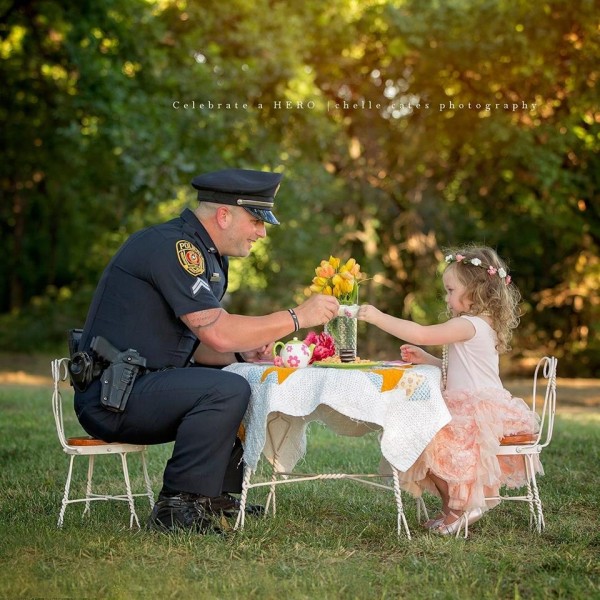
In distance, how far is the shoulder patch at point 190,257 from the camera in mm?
4944

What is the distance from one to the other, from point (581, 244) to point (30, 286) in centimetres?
1446

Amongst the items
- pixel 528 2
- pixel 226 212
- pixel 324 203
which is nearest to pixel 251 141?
pixel 324 203

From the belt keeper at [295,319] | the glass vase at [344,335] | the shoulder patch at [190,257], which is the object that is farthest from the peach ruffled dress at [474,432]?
the shoulder patch at [190,257]

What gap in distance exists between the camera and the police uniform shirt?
4918 millimetres

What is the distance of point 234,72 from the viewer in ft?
53.8

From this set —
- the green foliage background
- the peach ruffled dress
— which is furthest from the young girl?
the green foliage background

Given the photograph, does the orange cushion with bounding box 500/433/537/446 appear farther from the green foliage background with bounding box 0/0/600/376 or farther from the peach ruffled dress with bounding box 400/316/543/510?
the green foliage background with bounding box 0/0/600/376

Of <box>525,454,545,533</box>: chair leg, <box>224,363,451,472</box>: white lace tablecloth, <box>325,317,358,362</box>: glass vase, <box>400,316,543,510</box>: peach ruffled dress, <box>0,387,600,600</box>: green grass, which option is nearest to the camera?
<box>0,387,600,600</box>: green grass

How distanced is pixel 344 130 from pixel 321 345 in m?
15.3

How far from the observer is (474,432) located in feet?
16.2

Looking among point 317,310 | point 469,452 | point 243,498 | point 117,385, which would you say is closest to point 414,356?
point 469,452

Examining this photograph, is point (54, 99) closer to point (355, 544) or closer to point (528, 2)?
point (528, 2)

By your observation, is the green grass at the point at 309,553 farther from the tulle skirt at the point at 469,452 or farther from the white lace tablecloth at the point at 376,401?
the white lace tablecloth at the point at 376,401

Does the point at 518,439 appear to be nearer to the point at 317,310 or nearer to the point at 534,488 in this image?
the point at 534,488
